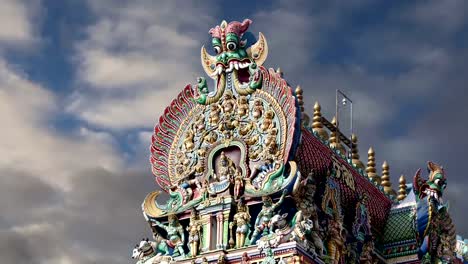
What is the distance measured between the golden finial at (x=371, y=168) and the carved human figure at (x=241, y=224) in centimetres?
672

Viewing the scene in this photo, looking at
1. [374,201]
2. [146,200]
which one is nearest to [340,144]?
[374,201]

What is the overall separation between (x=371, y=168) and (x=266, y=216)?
7.41 metres

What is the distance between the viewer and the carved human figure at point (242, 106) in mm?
25578

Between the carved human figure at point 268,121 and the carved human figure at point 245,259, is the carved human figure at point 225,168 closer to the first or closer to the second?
the carved human figure at point 268,121

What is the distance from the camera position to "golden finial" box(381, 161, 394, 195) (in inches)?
1222

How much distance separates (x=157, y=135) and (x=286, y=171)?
11.1 ft

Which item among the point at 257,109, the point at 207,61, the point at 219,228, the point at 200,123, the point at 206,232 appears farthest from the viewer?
the point at 207,61

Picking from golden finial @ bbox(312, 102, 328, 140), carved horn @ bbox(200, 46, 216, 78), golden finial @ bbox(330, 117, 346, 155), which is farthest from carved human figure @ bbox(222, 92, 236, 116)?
golden finial @ bbox(330, 117, 346, 155)

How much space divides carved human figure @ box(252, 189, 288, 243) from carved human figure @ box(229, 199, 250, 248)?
215 millimetres

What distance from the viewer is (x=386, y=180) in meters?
31.4

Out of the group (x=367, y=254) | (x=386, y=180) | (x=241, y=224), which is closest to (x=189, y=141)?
(x=241, y=224)

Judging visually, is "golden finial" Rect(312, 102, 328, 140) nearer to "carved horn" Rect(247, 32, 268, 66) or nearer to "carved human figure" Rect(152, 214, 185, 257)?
"carved horn" Rect(247, 32, 268, 66)

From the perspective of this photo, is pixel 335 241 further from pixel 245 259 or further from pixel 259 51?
pixel 259 51

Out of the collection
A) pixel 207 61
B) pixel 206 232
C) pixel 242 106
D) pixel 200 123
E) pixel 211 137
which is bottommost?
pixel 206 232
